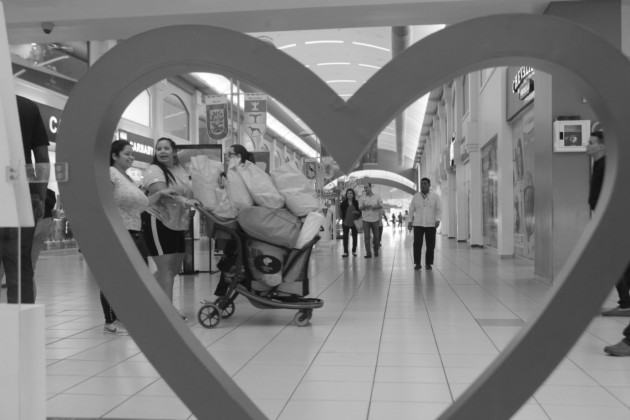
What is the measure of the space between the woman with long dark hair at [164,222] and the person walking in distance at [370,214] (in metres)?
7.74

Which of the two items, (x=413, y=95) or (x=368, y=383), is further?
(x=368, y=383)

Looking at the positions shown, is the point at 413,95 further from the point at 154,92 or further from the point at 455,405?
the point at 154,92

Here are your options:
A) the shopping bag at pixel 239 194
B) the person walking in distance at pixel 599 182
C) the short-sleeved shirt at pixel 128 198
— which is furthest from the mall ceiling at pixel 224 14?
the person walking in distance at pixel 599 182

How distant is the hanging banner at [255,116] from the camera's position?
13281mm

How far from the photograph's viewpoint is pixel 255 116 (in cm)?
1337

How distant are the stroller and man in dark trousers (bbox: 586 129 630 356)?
7.03 feet

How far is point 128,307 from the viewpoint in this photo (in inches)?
70.9

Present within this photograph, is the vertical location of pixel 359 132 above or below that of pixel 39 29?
below

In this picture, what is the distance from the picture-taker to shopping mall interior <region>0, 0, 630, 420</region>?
1631 millimetres

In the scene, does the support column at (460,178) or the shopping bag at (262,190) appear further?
the support column at (460,178)

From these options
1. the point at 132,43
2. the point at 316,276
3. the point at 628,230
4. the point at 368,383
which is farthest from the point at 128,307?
the point at 316,276

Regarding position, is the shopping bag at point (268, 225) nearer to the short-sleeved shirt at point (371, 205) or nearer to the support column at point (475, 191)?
the short-sleeved shirt at point (371, 205)

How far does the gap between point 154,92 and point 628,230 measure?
2022 cm

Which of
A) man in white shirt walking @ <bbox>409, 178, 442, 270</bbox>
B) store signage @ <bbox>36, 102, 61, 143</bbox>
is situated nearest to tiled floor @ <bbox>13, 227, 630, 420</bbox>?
man in white shirt walking @ <bbox>409, 178, 442, 270</bbox>
